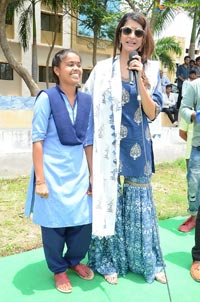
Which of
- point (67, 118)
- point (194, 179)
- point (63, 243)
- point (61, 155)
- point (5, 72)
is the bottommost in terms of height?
point (63, 243)

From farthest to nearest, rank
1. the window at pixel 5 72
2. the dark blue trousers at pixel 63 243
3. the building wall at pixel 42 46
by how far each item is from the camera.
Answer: the window at pixel 5 72, the building wall at pixel 42 46, the dark blue trousers at pixel 63 243

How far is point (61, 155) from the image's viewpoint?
2158mm

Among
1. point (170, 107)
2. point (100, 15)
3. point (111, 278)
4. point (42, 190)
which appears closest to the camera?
point (42, 190)

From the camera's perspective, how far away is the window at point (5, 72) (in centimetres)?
1633

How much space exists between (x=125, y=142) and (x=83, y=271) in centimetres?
99

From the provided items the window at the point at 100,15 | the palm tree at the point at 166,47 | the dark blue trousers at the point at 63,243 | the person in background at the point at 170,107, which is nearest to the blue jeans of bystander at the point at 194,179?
the dark blue trousers at the point at 63,243

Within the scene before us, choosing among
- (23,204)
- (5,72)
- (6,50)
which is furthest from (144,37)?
(5,72)

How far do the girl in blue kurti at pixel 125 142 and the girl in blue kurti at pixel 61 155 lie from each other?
0.09m

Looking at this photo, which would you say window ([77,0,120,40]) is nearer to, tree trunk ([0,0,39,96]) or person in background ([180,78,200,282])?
tree trunk ([0,0,39,96])

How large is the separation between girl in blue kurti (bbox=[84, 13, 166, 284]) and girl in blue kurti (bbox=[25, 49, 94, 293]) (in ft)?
0.28

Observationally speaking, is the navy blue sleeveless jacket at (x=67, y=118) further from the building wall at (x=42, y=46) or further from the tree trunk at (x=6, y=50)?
the building wall at (x=42, y=46)

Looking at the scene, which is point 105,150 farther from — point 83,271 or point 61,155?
point 83,271

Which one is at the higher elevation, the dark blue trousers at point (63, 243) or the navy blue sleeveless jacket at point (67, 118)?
the navy blue sleeveless jacket at point (67, 118)

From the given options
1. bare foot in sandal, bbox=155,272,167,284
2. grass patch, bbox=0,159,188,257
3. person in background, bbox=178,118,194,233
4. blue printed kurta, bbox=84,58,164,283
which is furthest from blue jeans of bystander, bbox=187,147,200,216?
bare foot in sandal, bbox=155,272,167,284
